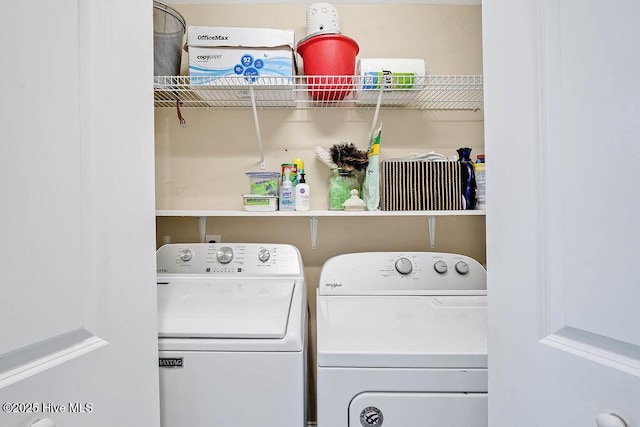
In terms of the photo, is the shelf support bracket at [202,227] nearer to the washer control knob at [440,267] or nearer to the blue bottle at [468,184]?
the washer control knob at [440,267]

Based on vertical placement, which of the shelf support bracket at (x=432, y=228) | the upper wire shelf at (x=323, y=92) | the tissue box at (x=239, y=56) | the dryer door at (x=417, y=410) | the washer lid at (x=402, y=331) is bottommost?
the dryer door at (x=417, y=410)

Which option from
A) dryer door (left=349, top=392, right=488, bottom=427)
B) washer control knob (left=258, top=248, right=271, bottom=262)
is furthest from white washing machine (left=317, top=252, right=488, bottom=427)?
washer control knob (left=258, top=248, right=271, bottom=262)

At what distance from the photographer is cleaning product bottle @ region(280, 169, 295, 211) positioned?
58.1 inches

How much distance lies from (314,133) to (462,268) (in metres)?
1.04

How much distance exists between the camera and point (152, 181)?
81 cm

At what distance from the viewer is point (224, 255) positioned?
141 centimetres

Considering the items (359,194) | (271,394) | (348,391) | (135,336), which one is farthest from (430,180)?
(135,336)

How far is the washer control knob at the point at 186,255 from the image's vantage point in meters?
1.41

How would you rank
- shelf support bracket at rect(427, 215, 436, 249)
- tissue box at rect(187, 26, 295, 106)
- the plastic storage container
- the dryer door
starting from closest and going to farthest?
the dryer door < tissue box at rect(187, 26, 295, 106) < the plastic storage container < shelf support bracket at rect(427, 215, 436, 249)

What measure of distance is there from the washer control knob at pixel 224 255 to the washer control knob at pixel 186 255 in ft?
0.42

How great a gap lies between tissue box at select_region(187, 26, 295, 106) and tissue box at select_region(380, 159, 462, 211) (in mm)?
657

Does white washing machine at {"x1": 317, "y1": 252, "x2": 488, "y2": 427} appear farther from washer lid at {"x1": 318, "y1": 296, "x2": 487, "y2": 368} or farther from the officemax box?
the officemax box

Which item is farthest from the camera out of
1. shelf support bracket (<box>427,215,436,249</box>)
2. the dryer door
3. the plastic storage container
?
shelf support bracket (<box>427,215,436,249</box>)

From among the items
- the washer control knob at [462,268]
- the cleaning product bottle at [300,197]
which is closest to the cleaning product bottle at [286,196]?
the cleaning product bottle at [300,197]
